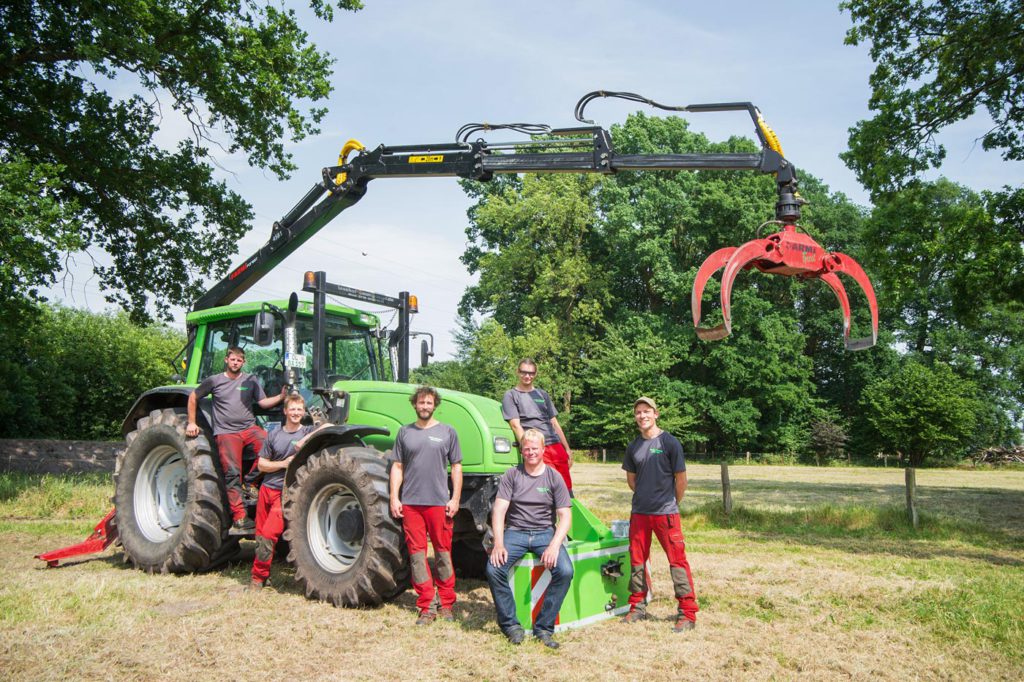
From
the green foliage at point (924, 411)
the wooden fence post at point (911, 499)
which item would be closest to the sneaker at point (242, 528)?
the wooden fence post at point (911, 499)

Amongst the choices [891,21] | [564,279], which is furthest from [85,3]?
[564,279]

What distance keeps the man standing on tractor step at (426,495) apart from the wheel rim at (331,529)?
68 centimetres

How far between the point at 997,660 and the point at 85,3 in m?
14.3

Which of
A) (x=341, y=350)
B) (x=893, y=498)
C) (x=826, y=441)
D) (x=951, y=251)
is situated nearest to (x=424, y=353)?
(x=341, y=350)

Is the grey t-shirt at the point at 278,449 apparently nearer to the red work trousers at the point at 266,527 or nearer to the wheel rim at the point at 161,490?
the red work trousers at the point at 266,527

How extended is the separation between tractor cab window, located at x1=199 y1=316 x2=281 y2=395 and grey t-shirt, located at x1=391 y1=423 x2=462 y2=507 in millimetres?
2204

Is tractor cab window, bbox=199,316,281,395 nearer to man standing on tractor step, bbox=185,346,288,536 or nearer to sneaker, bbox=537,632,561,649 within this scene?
man standing on tractor step, bbox=185,346,288,536

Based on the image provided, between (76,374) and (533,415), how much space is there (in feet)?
89.4

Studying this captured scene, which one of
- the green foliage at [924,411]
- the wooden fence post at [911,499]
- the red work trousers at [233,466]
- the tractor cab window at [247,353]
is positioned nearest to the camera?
the red work trousers at [233,466]

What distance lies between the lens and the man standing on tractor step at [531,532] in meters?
5.65

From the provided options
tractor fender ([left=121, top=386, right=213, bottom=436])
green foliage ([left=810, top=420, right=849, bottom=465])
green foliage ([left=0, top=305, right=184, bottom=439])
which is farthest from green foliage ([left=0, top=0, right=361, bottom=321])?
green foliage ([left=810, top=420, right=849, bottom=465])

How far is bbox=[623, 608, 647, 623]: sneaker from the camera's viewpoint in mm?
6238

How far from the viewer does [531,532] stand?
5.85 meters

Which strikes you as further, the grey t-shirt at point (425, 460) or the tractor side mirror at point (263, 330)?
the tractor side mirror at point (263, 330)
